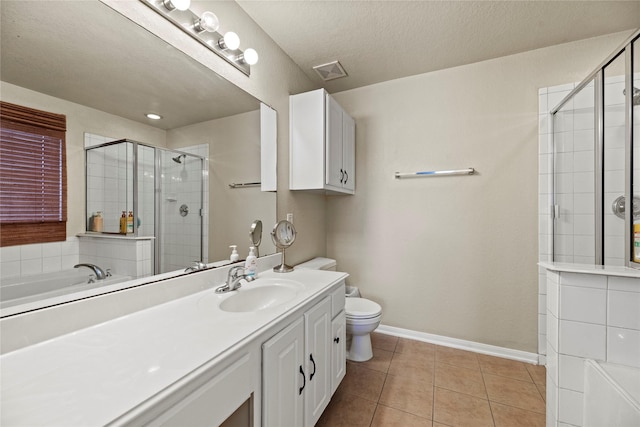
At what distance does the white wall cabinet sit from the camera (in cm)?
92

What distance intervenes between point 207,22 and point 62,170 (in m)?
0.92

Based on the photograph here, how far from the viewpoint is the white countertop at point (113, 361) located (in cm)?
51

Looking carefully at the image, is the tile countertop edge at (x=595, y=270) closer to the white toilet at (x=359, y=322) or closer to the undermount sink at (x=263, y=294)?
the white toilet at (x=359, y=322)

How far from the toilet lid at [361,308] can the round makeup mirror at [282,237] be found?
0.58 metres

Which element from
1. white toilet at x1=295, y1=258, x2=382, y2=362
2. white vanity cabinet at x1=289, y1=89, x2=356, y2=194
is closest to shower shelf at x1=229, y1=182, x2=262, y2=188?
white vanity cabinet at x1=289, y1=89, x2=356, y2=194

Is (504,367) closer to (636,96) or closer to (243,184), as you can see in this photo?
(636,96)

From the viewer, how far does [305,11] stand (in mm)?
1602

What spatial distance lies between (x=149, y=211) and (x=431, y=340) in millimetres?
2367

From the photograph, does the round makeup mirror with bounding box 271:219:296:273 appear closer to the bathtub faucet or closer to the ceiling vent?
the bathtub faucet

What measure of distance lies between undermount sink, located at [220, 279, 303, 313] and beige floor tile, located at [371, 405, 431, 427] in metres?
0.86

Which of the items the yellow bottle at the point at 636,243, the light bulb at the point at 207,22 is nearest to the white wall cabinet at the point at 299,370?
the light bulb at the point at 207,22

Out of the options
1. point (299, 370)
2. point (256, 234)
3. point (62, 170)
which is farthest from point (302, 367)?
point (62, 170)

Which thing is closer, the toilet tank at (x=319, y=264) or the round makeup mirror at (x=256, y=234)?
the round makeup mirror at (x=256, y=234)

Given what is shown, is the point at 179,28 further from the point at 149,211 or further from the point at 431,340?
the point at 431,340
